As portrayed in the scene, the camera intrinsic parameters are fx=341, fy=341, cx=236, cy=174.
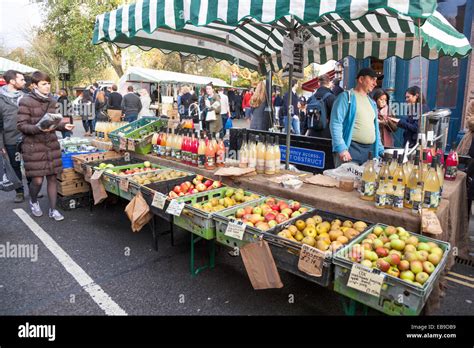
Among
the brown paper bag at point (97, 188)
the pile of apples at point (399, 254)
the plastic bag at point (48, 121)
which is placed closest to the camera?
the pile of apples at point (399, 254)

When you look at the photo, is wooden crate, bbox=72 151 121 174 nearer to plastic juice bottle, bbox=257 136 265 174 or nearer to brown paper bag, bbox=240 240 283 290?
plastic juice bottle, bbox=257 136 265 174

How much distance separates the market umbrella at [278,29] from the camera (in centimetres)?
285

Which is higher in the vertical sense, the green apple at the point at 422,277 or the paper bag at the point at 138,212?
the green apple at the point at 422,277

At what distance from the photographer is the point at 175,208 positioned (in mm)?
3395

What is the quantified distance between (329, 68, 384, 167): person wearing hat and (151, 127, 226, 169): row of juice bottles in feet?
4.88

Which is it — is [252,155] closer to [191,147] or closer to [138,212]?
[191,147]

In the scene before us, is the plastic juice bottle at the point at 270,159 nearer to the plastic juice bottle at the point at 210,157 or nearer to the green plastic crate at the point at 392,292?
the plastic juice bottle at the point at 210,157

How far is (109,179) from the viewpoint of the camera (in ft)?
15.3

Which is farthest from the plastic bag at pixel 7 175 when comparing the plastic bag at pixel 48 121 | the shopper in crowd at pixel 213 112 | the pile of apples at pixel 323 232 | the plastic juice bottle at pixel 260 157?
the shopper in crowd at pixel 213 112

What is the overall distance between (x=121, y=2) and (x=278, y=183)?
1029 inches

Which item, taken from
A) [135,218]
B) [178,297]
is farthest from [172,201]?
[178,297]
